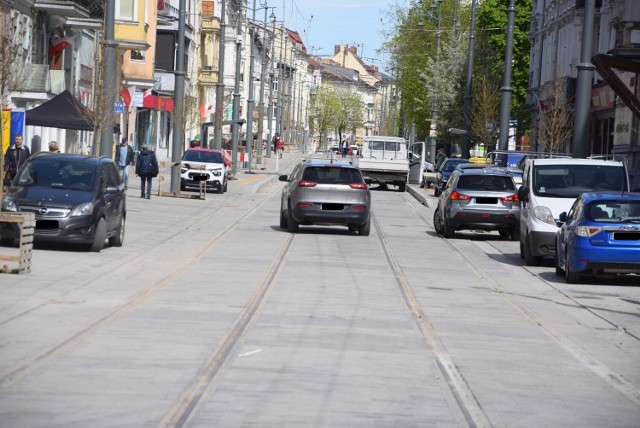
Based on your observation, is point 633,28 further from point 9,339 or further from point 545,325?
point 9,339

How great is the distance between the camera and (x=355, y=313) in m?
15.7

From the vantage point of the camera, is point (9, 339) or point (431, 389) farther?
point (9, 339)

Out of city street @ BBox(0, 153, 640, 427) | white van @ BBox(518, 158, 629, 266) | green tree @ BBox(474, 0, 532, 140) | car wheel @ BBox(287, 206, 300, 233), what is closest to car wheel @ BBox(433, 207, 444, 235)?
car wheel @ BBox(287, 206, 300, 233)

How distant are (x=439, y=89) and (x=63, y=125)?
50630 millimetres

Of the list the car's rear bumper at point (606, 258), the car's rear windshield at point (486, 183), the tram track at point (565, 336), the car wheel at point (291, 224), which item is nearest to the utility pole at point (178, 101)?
the car wheel at point (291, 224)

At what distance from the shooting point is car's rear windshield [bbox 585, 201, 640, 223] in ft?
69.6

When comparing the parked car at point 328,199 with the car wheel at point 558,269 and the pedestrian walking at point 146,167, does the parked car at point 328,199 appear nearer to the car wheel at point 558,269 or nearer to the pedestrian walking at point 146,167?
the car wheel at point 558,269

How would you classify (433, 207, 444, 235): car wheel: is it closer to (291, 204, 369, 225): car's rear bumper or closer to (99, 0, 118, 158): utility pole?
(291, 204, 369, 225): car's rear bumper

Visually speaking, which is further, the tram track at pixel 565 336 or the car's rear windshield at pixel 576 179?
the car's rear windshield at pixel 576 179

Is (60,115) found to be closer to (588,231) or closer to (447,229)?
(447,229)

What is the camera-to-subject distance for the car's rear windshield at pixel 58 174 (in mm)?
23812

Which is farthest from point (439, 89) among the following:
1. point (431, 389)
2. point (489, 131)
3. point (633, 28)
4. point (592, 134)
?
point (431, 389)

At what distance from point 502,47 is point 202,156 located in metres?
38.3

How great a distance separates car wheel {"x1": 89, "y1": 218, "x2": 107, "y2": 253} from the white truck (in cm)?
3758
